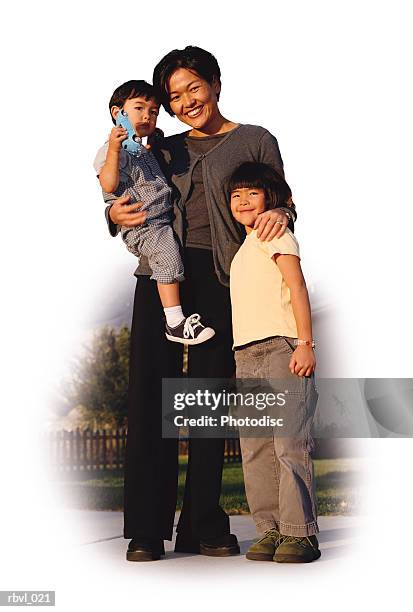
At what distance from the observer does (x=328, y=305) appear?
6105mm

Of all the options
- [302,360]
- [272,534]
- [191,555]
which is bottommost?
[191,555]

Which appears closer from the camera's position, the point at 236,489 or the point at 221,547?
the point at 221,547

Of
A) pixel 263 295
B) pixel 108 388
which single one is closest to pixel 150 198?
pixel 263 295

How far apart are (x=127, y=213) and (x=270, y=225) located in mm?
670

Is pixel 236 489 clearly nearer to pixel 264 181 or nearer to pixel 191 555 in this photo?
pixel 191 555

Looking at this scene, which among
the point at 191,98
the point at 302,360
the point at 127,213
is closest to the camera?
the point at 302,360

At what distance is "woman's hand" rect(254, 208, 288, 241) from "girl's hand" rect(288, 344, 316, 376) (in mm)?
512

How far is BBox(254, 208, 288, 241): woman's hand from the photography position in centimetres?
465

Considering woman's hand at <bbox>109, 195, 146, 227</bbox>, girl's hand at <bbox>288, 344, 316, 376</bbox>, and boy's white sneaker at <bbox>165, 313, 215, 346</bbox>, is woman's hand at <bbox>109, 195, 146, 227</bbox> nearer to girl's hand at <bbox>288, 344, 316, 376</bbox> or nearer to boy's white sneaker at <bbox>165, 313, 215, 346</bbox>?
boy's white sneaker at <bbox>165, 313, 215, 346</bbox>

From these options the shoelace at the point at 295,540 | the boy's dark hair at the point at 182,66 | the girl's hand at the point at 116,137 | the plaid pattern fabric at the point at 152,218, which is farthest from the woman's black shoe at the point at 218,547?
the boy's dark hair at the point at 182,66

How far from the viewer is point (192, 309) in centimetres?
492

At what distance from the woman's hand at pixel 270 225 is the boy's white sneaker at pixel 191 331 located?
49 centimetres

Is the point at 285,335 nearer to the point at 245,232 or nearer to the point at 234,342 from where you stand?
the point at 234,342

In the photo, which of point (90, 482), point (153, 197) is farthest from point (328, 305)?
point (90, 482)
